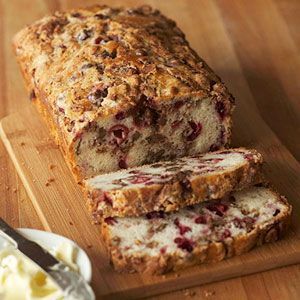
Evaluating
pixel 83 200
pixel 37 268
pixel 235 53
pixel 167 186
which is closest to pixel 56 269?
pixel 37 268

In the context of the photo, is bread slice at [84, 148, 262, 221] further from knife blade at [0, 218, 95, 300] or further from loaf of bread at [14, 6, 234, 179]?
knife blade at [0, 218, 95, 300]

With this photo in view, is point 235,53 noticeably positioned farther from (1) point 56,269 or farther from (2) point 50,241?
(1) point 56,269

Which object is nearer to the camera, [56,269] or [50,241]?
[56,269]

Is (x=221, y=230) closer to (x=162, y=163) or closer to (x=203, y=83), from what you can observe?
(x=162, y=163)

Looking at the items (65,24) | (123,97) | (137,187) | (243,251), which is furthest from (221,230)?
(65,24)

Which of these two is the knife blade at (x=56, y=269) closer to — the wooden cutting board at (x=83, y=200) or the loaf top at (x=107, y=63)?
the wooden cutting board at (x=83, y=200)

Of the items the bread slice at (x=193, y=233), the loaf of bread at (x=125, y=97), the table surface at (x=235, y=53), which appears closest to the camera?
the bread slice at (x=193, y=233)

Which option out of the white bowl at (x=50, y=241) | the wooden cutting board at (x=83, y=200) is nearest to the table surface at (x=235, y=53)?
the wooden cutting board at (x=83, y=200)
